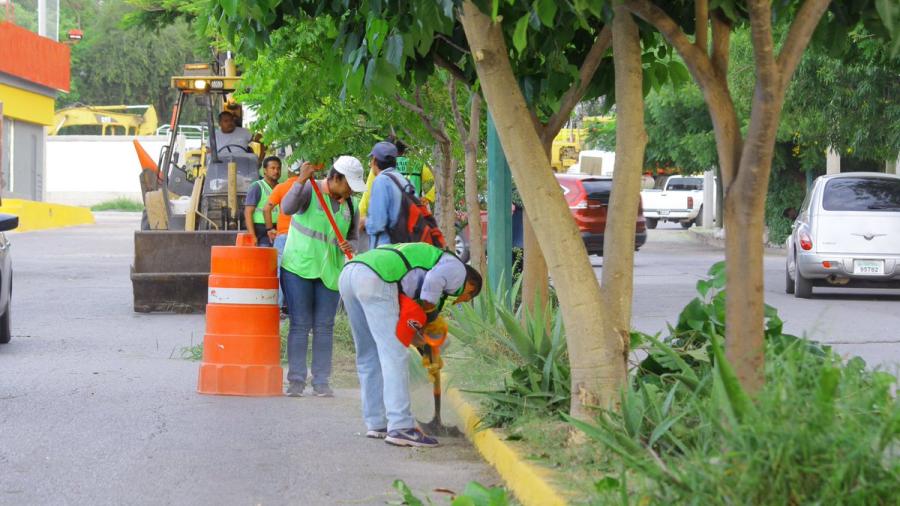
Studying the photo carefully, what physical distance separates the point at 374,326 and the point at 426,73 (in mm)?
1789

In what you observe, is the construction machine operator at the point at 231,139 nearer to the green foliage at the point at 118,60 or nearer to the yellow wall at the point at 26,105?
the yellow wall at the point at 26,105

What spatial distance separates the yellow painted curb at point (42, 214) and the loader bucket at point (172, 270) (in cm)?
2090

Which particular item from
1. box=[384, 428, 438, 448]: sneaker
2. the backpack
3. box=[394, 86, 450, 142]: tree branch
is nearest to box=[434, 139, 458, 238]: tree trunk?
box=[394, 86, 450, 142]: tree branch

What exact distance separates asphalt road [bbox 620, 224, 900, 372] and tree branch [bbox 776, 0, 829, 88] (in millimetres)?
2392

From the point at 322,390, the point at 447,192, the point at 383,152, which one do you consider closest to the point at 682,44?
the point at 383,152

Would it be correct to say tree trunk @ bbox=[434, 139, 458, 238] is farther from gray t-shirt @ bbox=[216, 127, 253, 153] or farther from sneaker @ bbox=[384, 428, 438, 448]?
sneaker @ bbox=[384, 428, 438, 448]

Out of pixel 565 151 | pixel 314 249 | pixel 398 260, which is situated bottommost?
pixel 314 249

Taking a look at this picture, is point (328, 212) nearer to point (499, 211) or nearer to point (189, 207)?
point (499, 211)

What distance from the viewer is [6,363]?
11328 mm

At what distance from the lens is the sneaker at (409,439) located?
7.93 m

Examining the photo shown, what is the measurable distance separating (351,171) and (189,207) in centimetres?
810

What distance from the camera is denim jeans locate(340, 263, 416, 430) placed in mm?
7750

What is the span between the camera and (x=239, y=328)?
9.85 m

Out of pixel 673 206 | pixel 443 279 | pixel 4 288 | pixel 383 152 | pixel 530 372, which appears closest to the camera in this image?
pixel 443 279
